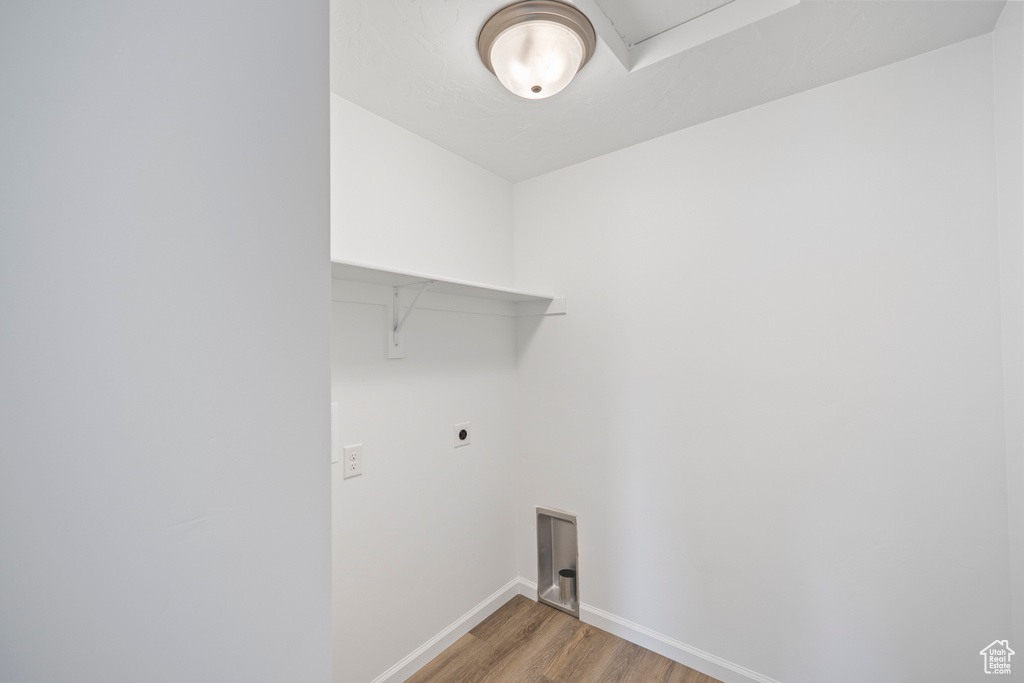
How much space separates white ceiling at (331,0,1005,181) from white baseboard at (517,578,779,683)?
2217 millimetres

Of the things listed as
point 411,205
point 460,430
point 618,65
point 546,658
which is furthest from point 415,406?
point 618,65

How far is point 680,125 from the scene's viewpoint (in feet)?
5.95

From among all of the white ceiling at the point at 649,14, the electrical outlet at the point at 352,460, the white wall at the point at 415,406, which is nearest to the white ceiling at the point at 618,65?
the white ceiling at the point at 649,14

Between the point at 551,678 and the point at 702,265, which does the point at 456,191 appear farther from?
the point at 551,678

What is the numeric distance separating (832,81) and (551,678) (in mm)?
2515

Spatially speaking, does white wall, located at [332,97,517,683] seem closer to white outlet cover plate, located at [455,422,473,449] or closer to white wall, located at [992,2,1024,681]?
white outlet cover plate, located at [455,422,473,449]

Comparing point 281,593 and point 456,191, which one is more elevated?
point 456,191

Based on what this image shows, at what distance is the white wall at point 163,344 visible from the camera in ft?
1.12

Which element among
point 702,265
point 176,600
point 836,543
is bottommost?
point 836,543

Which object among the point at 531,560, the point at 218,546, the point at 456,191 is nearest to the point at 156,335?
the point at 218,546

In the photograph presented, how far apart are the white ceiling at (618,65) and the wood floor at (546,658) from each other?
2.27 metres

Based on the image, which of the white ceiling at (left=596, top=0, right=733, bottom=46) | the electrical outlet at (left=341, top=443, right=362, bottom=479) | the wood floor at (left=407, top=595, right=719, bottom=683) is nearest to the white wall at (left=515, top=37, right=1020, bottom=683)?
the wood floor at (left=407, top=595, right=719, bottom=683)

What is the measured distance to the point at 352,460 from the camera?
1577 millimetres

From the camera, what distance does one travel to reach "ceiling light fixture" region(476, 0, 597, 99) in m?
1.17
